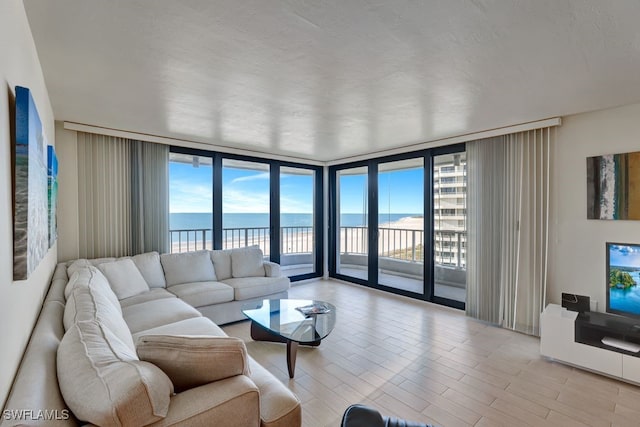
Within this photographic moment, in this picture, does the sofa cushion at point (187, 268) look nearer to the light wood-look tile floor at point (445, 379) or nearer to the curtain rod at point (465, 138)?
the light wood-look tile floor at point (445, 379)

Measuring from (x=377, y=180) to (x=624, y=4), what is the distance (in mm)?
4008

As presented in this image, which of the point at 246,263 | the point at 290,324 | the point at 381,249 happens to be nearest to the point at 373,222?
the point at 381,249

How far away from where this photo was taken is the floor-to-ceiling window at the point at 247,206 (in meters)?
4.76

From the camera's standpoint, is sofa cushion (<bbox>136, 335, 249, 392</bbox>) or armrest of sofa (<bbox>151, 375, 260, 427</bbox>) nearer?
armrest of sofa (<bbox>151, 375, 260, 427</bbox>)

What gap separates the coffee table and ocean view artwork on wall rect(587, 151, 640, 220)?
9.38 ft

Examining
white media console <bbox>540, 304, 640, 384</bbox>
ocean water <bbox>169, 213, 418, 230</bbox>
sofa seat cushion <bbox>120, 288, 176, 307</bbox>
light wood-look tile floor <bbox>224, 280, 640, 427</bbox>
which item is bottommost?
light wood-look tile floor <bbox>224, 280, 640, 427</bbox>

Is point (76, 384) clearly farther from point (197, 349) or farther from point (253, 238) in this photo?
point (253, 238)

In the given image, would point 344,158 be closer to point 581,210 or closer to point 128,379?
point 581,210

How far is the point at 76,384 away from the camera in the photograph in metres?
1.04

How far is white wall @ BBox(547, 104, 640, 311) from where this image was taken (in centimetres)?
290

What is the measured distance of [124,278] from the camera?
10.7 ft

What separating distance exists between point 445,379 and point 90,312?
2600 millimetres

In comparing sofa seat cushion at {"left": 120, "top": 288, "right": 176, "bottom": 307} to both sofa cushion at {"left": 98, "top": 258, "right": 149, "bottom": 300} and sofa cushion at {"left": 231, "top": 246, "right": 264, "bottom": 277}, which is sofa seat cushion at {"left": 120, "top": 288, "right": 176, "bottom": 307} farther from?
sofa cushion at {"left": 231, "top": 246, "right": 264, "bottom": 277}

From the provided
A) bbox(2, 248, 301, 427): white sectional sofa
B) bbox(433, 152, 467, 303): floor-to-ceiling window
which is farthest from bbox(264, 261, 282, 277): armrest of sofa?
bbox(2, 248, 301, 427): white sectional sofa
